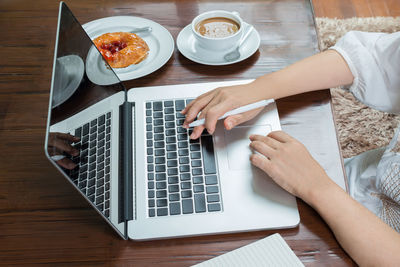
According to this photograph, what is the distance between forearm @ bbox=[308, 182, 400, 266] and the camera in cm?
50

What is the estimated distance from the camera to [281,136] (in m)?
0.61

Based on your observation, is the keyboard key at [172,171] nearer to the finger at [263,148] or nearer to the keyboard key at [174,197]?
the keyboard key at [174,197]

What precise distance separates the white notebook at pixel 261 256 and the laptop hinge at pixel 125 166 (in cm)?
15

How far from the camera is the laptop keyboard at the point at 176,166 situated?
559 mm

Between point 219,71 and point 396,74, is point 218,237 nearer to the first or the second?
point 219,71

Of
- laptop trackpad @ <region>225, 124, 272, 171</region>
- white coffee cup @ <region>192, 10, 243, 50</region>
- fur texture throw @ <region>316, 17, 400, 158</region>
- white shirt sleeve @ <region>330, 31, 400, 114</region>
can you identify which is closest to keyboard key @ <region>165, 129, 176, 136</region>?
laptop trackpad @ <region>225, 124, 272, 171</region>

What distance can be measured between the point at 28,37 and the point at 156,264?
64cm

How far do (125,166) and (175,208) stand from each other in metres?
0.12

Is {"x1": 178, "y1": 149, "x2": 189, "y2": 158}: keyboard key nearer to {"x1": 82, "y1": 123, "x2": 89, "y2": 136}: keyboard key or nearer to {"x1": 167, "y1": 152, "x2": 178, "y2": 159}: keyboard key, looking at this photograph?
{"x1": 167, "y1": 152, "x2": 178, "y2": 159}: keyboard key

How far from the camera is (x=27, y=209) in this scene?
1.89 feet

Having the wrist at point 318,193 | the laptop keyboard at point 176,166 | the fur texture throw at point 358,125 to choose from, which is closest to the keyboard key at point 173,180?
the laptop keyboard at point 176,166

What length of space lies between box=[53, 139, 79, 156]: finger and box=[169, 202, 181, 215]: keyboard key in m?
0.19

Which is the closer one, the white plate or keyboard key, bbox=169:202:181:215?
keyboard key, bbox=169:202:181:215

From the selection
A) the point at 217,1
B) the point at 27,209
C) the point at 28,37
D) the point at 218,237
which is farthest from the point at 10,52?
the point at 218,237
